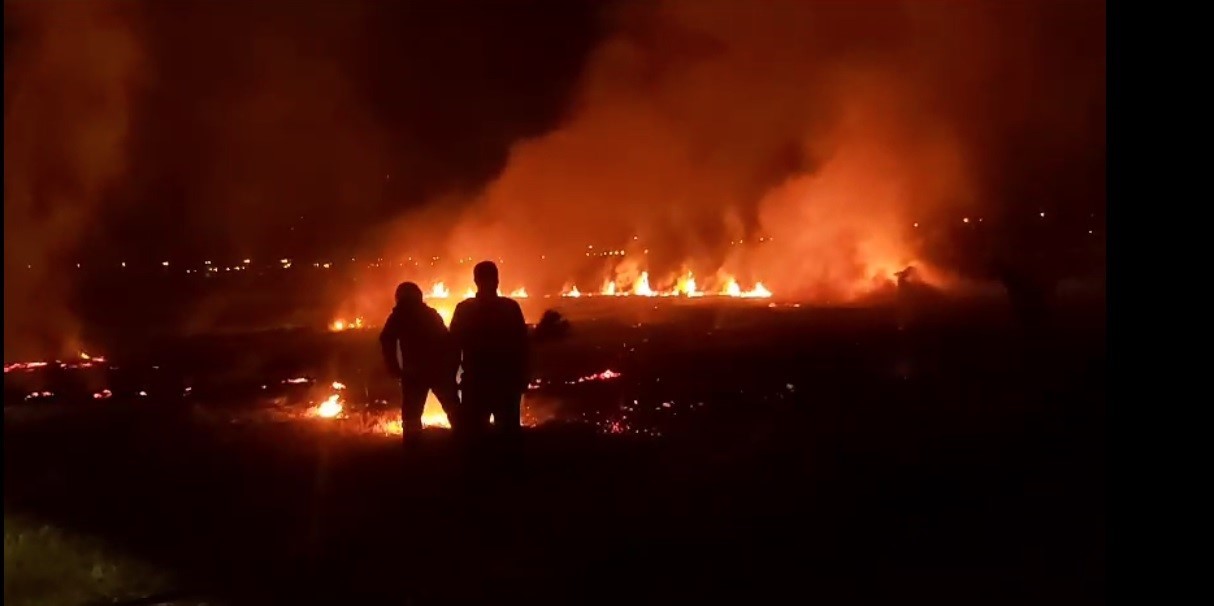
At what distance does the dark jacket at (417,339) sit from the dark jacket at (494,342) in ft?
2.75

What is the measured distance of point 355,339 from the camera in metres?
21.6

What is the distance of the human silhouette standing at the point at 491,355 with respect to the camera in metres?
6.86

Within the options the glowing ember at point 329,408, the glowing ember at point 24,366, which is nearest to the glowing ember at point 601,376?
the glowing ember at point 329,408

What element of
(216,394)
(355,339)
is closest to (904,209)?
(355,339)

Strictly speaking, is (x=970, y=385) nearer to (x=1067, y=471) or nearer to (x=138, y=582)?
(x=1067, y=471)

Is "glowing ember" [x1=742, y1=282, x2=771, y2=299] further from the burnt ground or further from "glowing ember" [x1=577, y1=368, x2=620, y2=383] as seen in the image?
the burnt ground

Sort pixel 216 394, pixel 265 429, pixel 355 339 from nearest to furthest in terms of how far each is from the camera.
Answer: pixel 265 429 < pixel 216 394 < pixel 355 339

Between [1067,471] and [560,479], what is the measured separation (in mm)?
3653

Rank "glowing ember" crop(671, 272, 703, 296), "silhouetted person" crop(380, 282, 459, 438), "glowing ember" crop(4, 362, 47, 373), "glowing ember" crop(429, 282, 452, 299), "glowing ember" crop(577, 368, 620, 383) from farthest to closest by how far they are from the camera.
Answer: "glowing ember" crop(671, 272, 703, 296)
"glowing ember" crop(429, 282, 452, 299)
"glowing ember" crop(4, 362, 47, 373)
"glowing ember" crop(577, 368, 620, 383)
"silhouetted person" crop(380, 282, 459, 438)

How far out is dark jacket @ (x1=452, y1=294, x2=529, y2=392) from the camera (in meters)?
6.86

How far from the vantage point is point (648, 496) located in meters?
6.58

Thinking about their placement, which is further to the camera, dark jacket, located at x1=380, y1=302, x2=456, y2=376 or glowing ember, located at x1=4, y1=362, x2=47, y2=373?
glowing ember, located at x1=4, y1=362, x2=47, y2=373

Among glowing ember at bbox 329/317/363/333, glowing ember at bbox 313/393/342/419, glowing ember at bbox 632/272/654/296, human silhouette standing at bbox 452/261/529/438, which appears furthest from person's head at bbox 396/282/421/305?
glowing ember at bbox 632/272/654/296

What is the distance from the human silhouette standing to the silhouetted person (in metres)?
0.72
